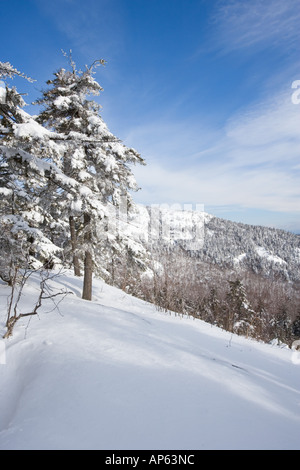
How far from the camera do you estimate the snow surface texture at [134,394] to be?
2061 millimetres

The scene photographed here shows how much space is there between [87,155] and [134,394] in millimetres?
9082

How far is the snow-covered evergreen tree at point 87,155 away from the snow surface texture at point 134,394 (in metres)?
5.07

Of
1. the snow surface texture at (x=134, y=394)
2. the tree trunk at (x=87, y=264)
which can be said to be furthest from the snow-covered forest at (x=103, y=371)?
the tree trunk at (x=87, y=264)

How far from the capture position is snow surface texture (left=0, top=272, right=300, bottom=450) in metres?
2.06

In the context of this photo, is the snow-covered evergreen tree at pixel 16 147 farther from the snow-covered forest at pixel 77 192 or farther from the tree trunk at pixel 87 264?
the tree trunk at pixel 87 264

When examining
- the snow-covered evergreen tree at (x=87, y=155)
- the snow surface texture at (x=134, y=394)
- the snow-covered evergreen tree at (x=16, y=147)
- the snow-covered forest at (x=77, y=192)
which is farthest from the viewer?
the snow-covered evergreen tree at (x=87, y=155)

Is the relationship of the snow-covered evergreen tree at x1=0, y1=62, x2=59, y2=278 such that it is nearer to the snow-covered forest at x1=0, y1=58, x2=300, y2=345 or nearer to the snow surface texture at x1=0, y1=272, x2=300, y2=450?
the snow-covered forest at x1=0, y1=58, x2=300, y2=345

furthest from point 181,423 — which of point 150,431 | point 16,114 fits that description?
point 16,114

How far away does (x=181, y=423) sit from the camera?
86.1 inches

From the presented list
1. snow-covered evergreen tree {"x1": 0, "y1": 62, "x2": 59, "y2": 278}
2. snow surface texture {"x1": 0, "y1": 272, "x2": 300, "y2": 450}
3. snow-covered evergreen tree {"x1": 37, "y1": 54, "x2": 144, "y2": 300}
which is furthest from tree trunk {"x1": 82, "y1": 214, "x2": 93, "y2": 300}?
snow surface texture {"x1": 0, "y1": 272, "x2": 300, "y2": 450}

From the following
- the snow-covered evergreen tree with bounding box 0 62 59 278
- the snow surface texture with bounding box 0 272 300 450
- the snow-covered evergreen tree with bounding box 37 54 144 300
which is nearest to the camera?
the snow surface texture with bounding box 0 272 300 450

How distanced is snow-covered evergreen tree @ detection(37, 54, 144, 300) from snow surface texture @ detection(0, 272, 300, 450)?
16.6 ft

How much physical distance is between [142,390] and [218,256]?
520 ft
